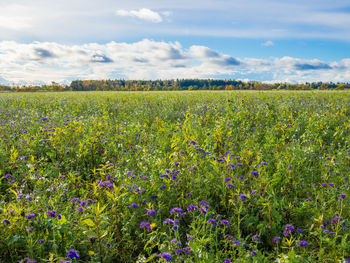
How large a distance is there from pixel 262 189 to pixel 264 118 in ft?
19.0

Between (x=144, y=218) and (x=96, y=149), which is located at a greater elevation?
(x=96, y=149)

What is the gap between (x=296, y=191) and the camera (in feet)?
12.6

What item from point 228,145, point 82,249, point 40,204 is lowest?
point 82,249

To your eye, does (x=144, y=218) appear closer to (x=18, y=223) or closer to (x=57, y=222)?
(x=57, y=222)

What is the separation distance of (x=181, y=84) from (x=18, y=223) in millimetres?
146605

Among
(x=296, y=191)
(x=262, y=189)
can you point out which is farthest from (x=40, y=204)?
(x=296, y=191)

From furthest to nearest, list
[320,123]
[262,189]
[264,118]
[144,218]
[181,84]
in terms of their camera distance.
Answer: [181,84] < [264,118] < [320,123] < [262,189] < [144,218]

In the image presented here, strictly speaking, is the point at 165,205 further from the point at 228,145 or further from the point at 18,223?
the point at 228,145

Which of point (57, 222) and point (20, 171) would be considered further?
point (20, 171)

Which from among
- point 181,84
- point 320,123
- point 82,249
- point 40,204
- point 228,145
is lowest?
point 82,249

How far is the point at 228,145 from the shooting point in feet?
19.3

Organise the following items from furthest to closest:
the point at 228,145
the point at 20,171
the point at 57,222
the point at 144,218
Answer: the point at 228,145 → the point at 20,171 → the point at 144,218 → the point at 57,222

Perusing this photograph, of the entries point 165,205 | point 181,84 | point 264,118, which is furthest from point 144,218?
point 181,84

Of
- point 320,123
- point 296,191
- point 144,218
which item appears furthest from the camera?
point 320,123
